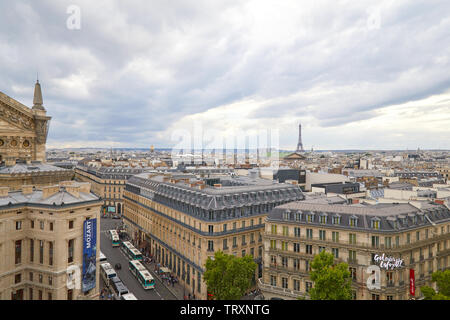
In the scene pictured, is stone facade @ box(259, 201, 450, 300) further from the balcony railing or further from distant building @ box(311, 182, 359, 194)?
distant building @ box(311, 182, 359, 194)

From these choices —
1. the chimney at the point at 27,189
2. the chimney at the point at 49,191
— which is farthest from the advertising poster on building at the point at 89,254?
the chimney at the point at 27,189

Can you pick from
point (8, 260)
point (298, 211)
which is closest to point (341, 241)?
point (298, 211)

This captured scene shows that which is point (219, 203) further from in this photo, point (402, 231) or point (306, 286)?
point (402, 231)

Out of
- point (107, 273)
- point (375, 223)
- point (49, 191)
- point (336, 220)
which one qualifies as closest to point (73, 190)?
point (49, 191)

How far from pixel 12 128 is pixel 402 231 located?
72273mm

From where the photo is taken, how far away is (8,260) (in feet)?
143

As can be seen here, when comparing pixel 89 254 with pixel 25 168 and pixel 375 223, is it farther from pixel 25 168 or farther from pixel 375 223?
pixel 375 223

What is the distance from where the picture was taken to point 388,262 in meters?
46.7

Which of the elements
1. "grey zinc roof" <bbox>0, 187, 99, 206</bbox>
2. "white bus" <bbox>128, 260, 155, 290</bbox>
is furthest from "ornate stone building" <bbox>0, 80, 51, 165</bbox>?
"white bus" <bbox>128, 260, 155, 290</bbox>

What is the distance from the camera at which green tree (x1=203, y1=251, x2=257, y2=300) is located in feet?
150

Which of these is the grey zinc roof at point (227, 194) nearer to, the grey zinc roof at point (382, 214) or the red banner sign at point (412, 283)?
the grey zinc roof at point (382, 214)

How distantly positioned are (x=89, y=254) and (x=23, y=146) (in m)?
33.7

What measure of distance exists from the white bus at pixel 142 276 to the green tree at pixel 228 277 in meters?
19.6

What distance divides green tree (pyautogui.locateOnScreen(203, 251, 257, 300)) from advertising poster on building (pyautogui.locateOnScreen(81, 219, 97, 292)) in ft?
54.5
